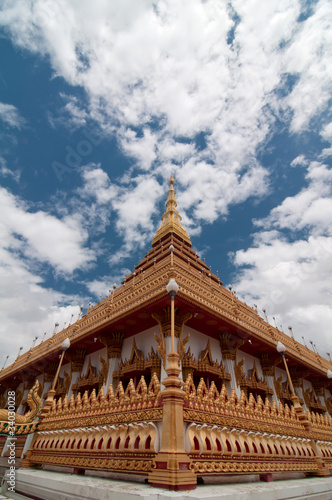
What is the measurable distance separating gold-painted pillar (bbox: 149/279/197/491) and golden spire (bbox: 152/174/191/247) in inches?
727

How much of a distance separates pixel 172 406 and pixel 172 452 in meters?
0.52

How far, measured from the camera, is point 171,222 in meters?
24.2

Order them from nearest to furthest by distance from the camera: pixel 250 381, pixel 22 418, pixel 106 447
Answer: pixel 106 447 → pixel 22 418 → pixel 250 381

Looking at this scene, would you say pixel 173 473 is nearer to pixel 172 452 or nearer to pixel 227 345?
pixel 172 452

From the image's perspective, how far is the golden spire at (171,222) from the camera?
23.1 meters

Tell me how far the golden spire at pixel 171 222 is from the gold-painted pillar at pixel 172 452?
1847 centimetres

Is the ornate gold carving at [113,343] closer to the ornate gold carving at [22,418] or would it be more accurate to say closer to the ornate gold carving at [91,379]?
the ornate gold carving at [91,379]

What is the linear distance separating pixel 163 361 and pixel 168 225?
1613cm

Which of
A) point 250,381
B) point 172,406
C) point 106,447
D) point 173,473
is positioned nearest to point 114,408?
point 106,447

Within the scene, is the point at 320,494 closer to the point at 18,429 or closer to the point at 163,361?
the point at 163,361

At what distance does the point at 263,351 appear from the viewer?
41.9ft

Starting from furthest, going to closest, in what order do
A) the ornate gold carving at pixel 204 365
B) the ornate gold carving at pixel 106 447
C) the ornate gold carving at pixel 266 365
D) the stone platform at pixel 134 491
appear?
1. the ornate gold carving at pixel 266 365
2. the ornate gold carving at pixel 204 365
3. the ornate gold carving at pixel 106 447
4. the stone platform at pixel 134 491

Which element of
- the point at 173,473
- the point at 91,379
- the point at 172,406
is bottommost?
the point at 173,473

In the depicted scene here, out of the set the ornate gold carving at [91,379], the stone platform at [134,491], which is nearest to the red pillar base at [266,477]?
the stone platform at [134,491]
